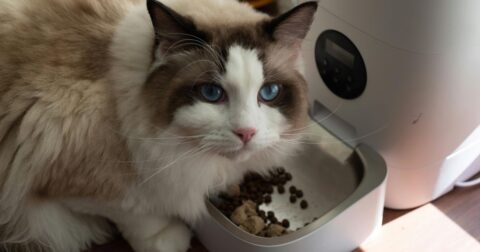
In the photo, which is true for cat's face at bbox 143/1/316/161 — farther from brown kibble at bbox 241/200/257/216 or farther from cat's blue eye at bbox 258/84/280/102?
brown kibble at bbox 241/200/257/216

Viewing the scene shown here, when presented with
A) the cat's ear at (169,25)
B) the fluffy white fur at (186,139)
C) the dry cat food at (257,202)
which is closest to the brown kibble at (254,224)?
the dry cat food at (257,202)

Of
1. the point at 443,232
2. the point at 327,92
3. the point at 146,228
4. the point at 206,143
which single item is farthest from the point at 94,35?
the point at 443,232

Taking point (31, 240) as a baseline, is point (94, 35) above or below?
above

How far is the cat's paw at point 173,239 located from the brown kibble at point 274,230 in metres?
0.20

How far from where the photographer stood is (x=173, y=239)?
49.4 inches

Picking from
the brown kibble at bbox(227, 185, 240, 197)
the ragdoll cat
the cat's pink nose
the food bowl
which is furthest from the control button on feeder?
the cat's pink nose

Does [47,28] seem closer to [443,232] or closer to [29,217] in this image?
[29,217]

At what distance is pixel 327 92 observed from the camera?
135 centimetres

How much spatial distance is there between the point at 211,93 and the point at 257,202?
1.68 feet

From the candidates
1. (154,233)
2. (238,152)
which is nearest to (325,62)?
(238,152)

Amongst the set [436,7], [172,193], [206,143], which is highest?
[436,7]

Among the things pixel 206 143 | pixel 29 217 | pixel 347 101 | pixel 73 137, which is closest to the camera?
pixel 206 143

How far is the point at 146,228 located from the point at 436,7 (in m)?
0.77

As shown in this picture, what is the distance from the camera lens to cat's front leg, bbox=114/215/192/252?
1201mm
